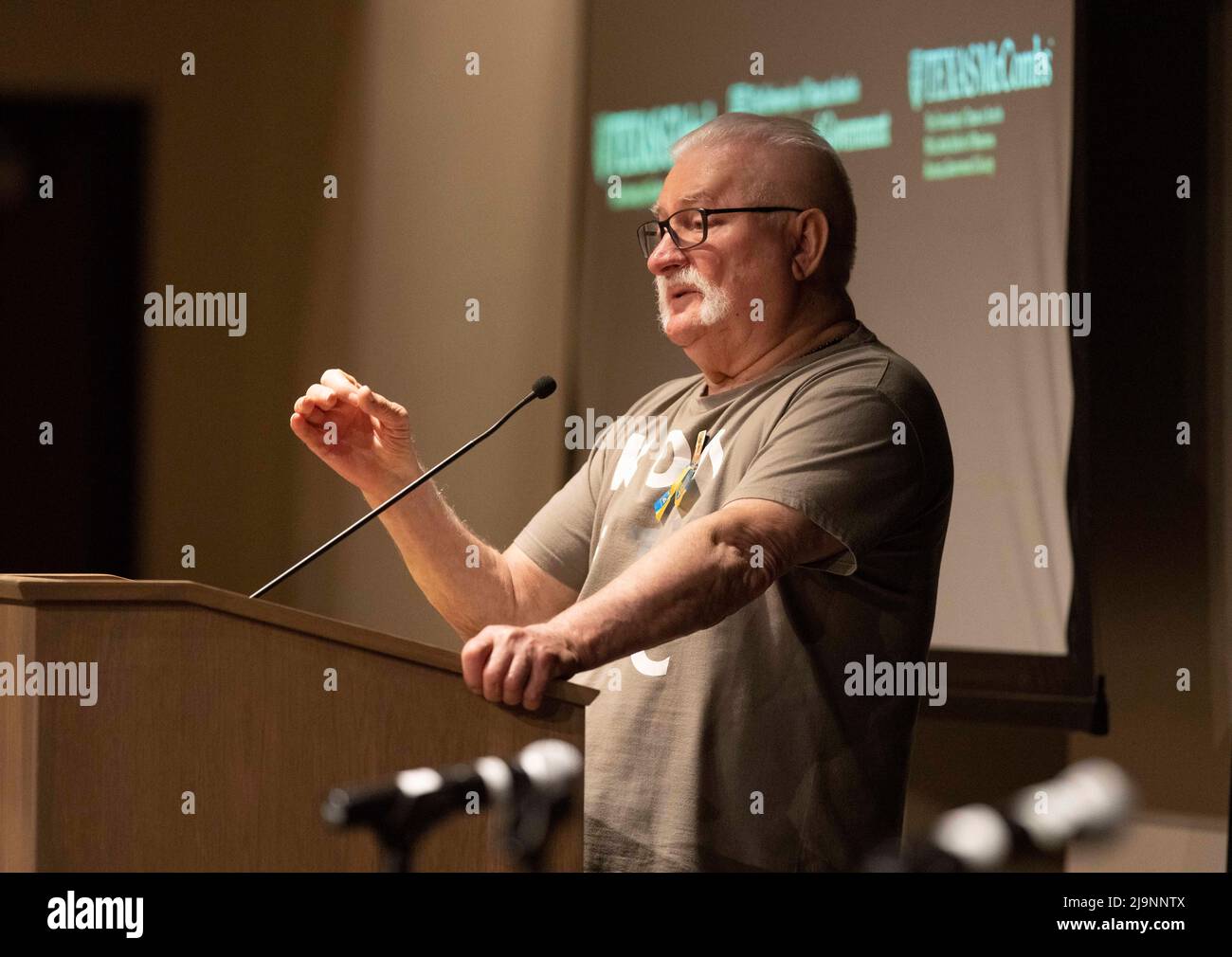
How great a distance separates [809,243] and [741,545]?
0.58 meters

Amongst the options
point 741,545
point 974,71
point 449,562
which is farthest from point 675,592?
point 974,71

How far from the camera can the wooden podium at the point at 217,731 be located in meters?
1.13

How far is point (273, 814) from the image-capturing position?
1186 millimetres

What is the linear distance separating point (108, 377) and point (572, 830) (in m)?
2.52

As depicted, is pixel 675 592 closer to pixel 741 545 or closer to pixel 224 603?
pixel 741 545

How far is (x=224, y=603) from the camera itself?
1185 mm

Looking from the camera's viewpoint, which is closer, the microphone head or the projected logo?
the microphone head

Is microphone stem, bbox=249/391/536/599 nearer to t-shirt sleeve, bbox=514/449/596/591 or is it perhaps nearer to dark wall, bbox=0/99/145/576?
t-shirt sleeve, bbox=514/449/596/591

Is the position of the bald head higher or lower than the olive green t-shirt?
higher

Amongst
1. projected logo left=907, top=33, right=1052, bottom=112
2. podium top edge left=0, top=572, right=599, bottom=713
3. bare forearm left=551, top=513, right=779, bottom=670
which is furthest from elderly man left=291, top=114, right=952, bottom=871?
projected logo left=907, top=33, right=1052, bottom=112

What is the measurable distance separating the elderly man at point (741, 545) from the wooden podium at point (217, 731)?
15 cm

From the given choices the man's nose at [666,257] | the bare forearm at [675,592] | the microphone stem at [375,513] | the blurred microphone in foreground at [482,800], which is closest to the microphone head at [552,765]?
the blurred microphone in foreground at [482,800]

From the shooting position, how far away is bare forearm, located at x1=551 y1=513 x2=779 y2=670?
137cm
